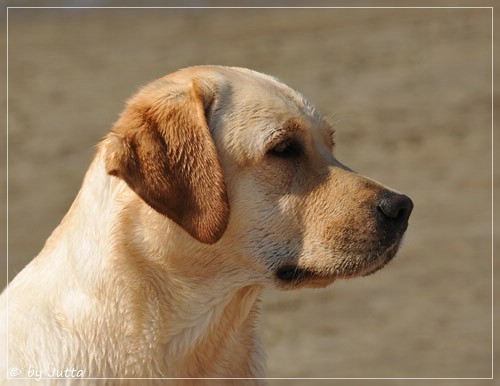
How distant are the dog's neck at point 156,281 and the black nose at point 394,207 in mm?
602

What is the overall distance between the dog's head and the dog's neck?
0.10 m

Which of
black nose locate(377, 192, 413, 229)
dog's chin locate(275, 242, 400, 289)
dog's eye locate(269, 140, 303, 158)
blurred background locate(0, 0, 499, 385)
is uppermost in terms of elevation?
dog's eye locate(269, 140, 303, 158)

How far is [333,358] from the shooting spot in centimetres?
871

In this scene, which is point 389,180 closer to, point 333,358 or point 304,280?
point 333,358

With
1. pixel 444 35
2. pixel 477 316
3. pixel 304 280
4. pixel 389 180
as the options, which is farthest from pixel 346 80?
pixel 304 280

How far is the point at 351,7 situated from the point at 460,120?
7062 millimetres

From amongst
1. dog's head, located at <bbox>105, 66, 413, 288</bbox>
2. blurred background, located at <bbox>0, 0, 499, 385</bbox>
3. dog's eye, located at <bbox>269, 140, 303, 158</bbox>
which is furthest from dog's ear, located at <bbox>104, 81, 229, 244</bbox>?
blurred background, located at <bbox>0, 0, 499, 385</bbox>

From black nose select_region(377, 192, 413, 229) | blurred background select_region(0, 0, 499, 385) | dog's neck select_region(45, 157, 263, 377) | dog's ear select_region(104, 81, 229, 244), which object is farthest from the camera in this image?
blurred background select_region(0, 0, 499, 385)

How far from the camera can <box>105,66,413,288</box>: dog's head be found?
3986mm

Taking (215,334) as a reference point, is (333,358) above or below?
below

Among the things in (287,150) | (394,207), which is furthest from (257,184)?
(394,207)

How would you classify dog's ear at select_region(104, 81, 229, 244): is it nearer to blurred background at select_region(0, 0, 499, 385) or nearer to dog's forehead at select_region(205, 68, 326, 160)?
dog's forehead at select_region(205, 68, 326, 160)

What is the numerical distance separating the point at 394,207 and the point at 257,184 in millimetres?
529

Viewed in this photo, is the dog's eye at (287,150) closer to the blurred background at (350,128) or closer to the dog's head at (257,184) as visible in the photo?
the dog's head at (257,184)
